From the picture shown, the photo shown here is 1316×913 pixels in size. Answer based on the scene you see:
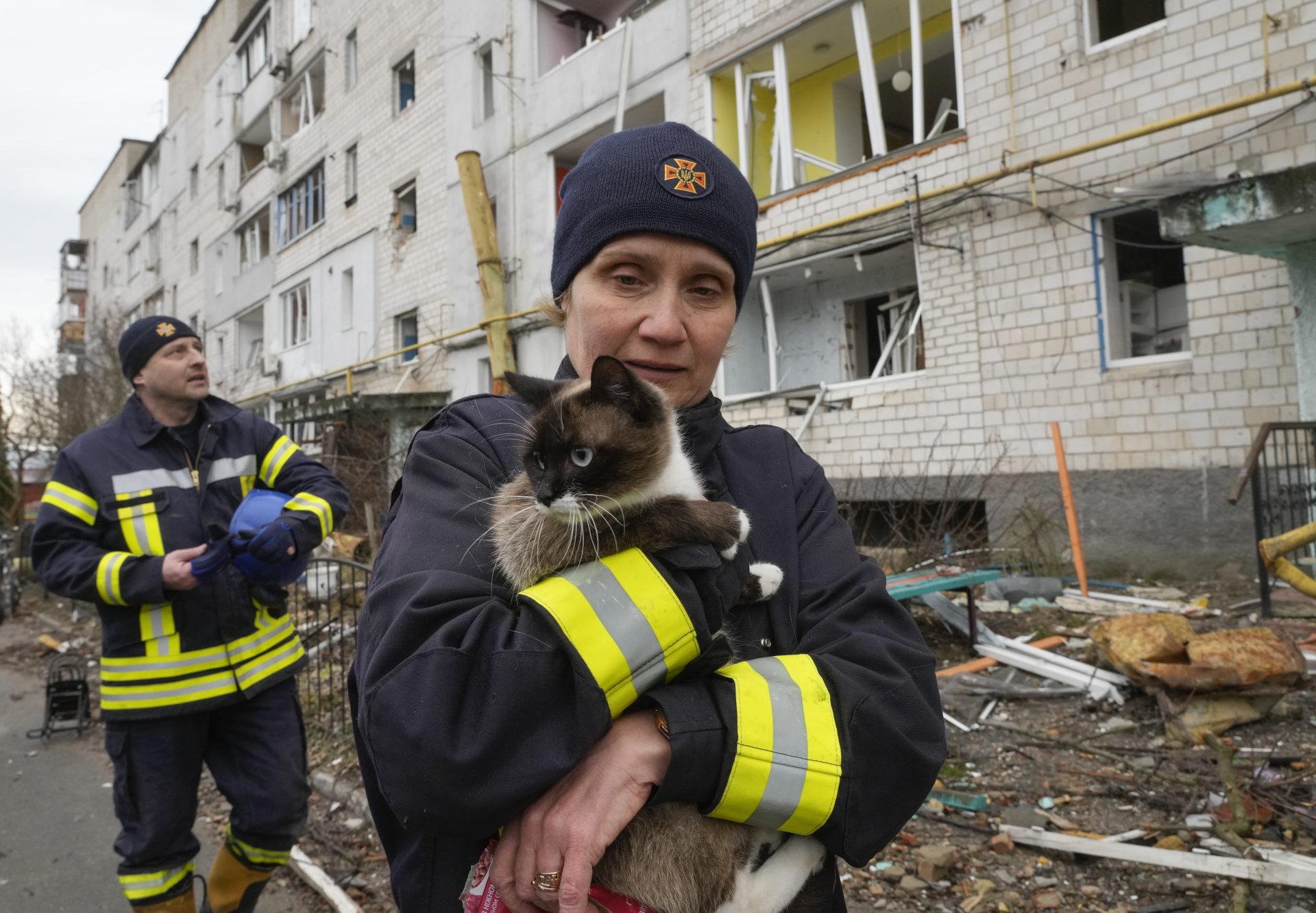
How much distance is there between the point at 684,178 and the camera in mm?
1689

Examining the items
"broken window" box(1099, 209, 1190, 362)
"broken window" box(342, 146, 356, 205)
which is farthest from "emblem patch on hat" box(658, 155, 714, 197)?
"broken window" box(342, 146, 356, 205)

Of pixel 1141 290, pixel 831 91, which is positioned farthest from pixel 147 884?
pixel 831 91

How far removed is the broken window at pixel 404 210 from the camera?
2059 centimetres

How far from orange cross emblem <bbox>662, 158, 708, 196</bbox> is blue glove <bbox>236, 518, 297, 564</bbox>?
9.56 feet

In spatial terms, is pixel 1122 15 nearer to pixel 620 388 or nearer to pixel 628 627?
pixel 620 388

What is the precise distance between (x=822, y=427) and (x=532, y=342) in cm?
720

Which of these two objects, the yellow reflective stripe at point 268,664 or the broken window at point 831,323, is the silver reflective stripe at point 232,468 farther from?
the broken window at point 831,323

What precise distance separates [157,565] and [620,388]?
2.89 meters

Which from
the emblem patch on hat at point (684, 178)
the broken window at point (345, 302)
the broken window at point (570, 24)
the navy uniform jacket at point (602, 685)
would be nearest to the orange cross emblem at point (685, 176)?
the emblem patch on hat at point (684, 178)

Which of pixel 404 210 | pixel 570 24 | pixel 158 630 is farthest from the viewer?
pixel 404 210

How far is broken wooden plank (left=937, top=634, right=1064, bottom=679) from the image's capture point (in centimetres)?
598

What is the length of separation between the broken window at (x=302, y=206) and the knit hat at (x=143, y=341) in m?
22.4

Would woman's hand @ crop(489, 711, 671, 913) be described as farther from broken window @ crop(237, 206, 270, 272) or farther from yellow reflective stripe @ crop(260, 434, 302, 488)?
broken window @ crop(237, 206, 270, 272)

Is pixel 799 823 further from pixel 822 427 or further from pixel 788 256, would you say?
pixel 788 256
